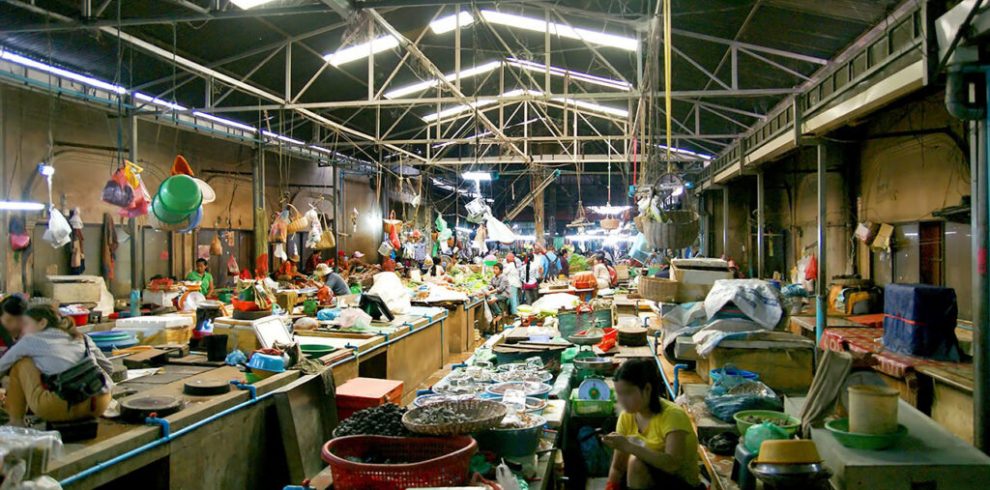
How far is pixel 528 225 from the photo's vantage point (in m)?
31.8

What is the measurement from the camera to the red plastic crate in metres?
5.16

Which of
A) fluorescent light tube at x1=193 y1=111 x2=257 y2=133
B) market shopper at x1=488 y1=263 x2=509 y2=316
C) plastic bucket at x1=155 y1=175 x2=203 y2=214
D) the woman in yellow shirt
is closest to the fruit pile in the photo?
the woman in yellow shirt

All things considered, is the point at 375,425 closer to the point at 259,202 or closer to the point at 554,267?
the point at 259,202

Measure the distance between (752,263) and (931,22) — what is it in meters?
11.8

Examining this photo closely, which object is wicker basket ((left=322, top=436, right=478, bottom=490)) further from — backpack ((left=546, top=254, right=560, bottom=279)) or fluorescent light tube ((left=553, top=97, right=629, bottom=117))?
backpack ((left=546, top=254, right=560, bottom=279))

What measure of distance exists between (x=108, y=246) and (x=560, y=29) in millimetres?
8926

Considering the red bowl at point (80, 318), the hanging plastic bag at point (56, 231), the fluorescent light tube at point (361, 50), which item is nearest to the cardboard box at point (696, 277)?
the fluorescent light tube at point (361, 50)

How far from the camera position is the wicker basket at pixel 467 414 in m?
3.00

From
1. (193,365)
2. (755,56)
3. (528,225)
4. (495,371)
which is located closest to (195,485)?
(193,365)

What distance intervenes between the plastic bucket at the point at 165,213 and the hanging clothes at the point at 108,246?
18.8 feet

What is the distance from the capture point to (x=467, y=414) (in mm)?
3400

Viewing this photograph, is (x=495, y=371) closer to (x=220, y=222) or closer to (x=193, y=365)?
(x=193, y=365)

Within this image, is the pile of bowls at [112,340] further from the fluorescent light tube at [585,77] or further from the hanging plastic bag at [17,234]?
the fluorescent light tube at [585,77]

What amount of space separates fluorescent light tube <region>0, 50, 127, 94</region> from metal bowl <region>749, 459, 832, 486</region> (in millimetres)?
8563
